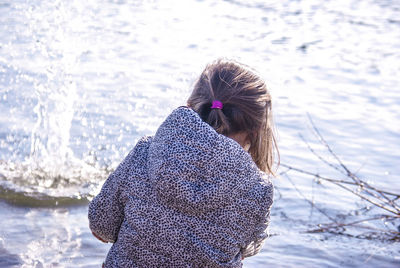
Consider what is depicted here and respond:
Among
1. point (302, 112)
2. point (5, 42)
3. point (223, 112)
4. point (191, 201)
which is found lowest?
point (302, 112)

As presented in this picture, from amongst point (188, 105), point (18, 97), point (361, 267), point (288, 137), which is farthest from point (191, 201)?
point (18, 97)

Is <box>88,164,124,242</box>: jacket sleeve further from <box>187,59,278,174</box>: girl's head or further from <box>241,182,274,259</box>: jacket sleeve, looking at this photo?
<box>241,182,274,259</box>: jacket sleeve

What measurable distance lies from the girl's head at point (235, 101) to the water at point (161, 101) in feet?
0.54

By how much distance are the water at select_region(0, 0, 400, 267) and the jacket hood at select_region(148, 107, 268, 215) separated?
336mm

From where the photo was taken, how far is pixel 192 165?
2076 mm

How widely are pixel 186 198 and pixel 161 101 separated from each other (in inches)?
196

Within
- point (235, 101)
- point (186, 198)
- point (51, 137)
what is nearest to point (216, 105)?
point (235, 101)

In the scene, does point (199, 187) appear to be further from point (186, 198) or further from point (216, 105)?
point (216, 105)

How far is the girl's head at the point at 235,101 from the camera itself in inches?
87.7

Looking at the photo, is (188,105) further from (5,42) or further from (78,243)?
(5,42)

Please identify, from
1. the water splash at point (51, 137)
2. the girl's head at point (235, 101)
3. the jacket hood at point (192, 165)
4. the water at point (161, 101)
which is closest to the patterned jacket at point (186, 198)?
the jacket hood at point (192, 165)

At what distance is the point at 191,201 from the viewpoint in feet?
6.80

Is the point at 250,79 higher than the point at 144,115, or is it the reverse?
the point at 250,79

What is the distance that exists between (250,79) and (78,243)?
1.92 metres
